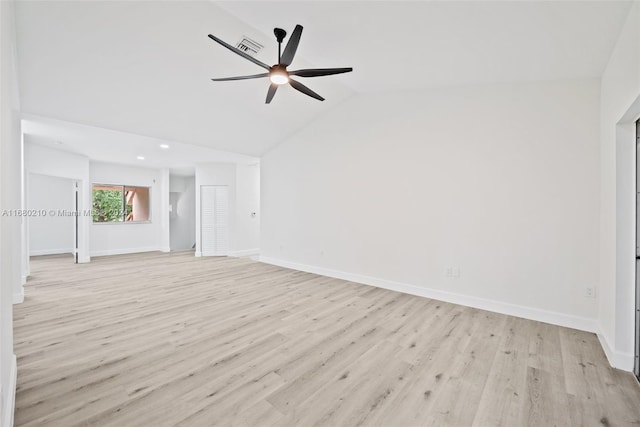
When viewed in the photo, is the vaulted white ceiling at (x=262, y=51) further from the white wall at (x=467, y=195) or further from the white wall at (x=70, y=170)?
the white wall at (x=70, y=170)

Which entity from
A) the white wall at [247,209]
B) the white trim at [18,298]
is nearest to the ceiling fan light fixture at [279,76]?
the white trim at [18,298]

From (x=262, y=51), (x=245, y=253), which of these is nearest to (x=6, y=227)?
(x=262, y=51)

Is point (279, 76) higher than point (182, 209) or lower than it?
higher

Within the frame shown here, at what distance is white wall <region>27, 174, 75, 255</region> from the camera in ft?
25.3

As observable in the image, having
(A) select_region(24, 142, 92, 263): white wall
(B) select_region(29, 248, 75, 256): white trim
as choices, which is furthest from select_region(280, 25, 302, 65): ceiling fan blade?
(B) select_region(29, 248, 75, 256): white trim

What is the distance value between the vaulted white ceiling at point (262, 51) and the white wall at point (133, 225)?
176 inches

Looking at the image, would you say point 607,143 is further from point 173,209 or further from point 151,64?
point 173,209

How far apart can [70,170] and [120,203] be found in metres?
1.73

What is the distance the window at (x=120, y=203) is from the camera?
7949mm

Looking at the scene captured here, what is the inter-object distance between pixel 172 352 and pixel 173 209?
9452 mm

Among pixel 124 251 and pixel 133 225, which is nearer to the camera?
pixel 124 251

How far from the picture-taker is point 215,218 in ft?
26.5

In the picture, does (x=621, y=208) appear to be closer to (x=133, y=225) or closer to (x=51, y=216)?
(x=133, y=225)

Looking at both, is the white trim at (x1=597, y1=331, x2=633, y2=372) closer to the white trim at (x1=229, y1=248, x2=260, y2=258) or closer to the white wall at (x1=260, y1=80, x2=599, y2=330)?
the white wall at (x1=260, y1=80, x2=599, y2=330)
